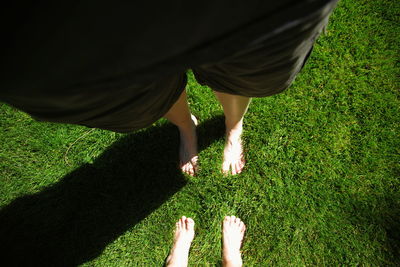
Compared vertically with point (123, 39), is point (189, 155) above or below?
below

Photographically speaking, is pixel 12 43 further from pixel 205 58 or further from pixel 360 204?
pixel 360 204

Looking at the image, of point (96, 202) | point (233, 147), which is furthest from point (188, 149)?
point (96, 202)

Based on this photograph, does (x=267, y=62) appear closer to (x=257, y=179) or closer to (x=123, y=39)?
(x=123, y=39)

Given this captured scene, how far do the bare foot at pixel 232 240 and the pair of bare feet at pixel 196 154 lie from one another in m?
0.34

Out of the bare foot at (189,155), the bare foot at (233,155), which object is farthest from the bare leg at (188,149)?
the bare foot at (233,155)

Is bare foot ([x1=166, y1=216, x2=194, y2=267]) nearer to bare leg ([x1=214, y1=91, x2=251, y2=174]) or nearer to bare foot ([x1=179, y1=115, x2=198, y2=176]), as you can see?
bare foot ([x1=179, y1=115, x2=198, y2=176])

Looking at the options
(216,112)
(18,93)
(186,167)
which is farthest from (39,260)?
(18,93)

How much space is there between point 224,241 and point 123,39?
1.64m

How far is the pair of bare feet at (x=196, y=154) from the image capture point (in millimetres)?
1897

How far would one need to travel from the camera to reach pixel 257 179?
6.30 ft

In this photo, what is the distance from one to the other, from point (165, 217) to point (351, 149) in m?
1.41

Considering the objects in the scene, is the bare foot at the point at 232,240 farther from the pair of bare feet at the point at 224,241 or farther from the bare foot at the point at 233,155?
the bare foot at the point at 233,155

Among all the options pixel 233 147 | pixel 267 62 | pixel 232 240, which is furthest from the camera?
pixel 233 147

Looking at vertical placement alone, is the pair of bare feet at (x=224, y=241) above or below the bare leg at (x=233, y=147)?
below
